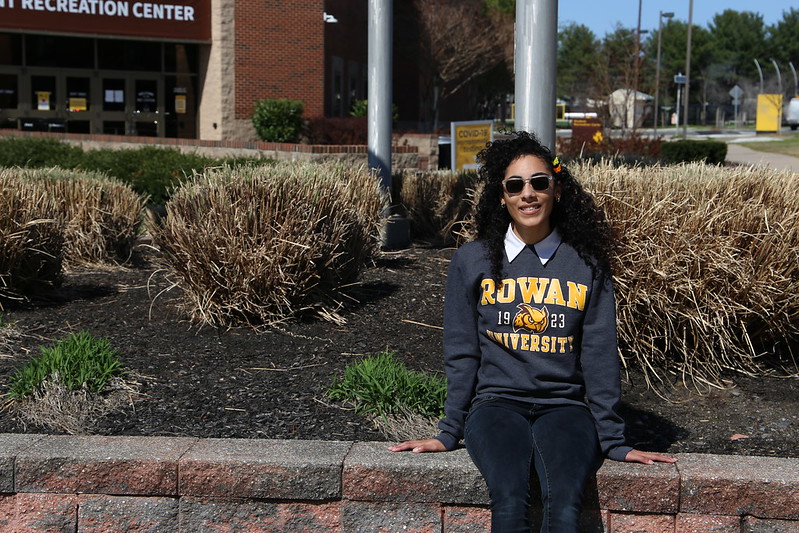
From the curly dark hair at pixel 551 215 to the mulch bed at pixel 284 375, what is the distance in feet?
3.20

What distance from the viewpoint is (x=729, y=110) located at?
97.2m

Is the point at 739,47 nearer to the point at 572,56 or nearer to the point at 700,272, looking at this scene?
the point at 572,56

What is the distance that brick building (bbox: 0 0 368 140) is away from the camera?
2486 cm

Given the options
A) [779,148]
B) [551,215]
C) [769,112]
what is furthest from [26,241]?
[769,112]

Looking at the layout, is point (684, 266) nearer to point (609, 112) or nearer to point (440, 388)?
point (440, 388)

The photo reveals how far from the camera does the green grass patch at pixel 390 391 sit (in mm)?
4273

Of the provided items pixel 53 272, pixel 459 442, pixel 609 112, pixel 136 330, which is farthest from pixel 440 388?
pixel 609 112

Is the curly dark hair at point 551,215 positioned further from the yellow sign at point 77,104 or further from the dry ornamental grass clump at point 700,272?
the yellow sign at point 77,104

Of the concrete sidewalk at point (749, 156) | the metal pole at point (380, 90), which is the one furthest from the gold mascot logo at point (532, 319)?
the concrete sidewalk at point (749, 156)

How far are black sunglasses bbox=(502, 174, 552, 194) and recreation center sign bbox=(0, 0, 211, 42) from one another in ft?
75.4

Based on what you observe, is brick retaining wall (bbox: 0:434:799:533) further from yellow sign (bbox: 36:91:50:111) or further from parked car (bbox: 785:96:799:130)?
parked car (bbox: 785:96:799:130)

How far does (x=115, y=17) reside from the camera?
24.8 m

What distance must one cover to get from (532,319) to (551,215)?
457 mm

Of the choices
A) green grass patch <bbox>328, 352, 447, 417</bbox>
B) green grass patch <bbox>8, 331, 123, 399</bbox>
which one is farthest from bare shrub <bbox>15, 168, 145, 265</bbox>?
green grass patch <bbox>328, 352, 447, 417</bbox>
